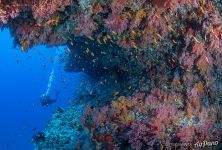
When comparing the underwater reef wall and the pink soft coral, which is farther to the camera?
the pink soft coral

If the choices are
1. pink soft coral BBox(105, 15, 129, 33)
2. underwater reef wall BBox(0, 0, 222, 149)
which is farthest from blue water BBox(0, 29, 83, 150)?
pink soft coral BBox(105, 15, 129, 33)

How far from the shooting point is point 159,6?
6.96 metres

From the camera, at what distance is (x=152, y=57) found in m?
8.27

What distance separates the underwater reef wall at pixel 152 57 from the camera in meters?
6.62

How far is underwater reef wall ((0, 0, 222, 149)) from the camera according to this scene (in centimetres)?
662

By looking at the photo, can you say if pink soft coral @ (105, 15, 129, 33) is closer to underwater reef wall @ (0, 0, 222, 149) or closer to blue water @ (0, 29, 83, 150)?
underwater reef wall @ (0, 0, 222, 149)

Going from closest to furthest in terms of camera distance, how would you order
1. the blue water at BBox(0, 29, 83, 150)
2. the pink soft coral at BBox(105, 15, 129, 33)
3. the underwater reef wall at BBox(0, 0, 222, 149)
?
1. the underwater reef wall at BBox(0, 0, 222, 149)
2. the pink soft coral at BBox(105, 15, 129, 33)
3. the blue water at BBox(0, 29, 83, 150)

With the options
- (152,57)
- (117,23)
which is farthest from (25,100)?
(117,23)

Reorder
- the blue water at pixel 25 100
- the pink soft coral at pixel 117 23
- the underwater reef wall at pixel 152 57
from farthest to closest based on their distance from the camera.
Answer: the blue water at pixel 25 100
the pink soft coral at pixel 117 23
the underwater reef wall at pixel 152 57

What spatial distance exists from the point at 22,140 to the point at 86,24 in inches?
1321

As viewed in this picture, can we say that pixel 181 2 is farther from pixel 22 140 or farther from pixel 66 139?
pixel 22 140

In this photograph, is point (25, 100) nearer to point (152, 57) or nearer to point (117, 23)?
point (152, 57)

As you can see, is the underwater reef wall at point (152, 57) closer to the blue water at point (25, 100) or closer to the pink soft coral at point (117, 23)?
the pink soft coral at point (117, 23)

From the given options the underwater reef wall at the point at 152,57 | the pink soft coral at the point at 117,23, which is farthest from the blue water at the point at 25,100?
the pink soft coral at the point at 117,23
